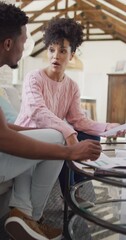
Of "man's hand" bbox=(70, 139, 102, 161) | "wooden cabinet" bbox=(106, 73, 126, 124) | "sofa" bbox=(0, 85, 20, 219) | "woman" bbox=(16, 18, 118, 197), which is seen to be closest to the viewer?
"man's hand" bbox=(70, 139, 102, 161)

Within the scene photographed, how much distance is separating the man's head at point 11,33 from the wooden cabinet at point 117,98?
19.4 ft

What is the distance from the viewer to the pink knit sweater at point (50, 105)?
4.55 ft

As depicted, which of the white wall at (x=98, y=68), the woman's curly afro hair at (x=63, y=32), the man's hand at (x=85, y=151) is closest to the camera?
the man's hand at (x=85, y=151)

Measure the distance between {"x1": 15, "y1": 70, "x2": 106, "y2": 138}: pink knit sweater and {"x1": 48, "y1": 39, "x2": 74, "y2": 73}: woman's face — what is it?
0.07m

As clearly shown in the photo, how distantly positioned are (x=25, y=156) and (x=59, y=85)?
0.85m

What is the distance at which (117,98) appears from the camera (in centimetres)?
693

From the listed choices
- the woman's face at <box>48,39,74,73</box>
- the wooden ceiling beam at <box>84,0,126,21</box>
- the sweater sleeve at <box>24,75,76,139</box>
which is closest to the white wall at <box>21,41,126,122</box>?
the wooden ceiling beam at <box>84,0,126,21</box>

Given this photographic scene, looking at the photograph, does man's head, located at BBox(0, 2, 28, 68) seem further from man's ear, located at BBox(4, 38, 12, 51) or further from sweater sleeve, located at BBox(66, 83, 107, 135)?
sweater sleeve, located at BBox(66, 83, 107, 135)

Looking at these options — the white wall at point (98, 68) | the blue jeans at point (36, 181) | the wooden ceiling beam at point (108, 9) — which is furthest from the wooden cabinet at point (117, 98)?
the blue jeans at point (36, 181)

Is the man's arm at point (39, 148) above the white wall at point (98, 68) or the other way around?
above

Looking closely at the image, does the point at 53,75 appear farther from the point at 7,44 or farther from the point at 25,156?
the point at 25,156

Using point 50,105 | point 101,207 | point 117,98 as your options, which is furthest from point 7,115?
point 117,98

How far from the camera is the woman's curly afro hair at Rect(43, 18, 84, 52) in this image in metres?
1.67

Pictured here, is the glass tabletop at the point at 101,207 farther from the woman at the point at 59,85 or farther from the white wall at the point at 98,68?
the white wall at the point at 98,68
